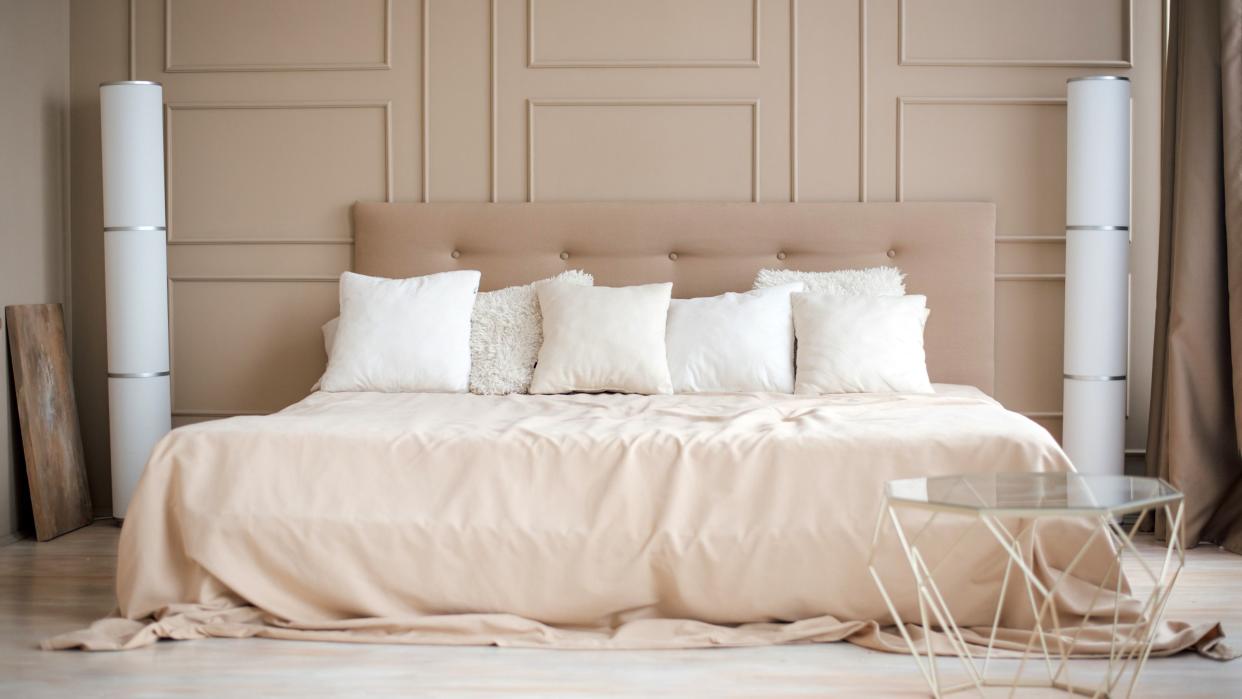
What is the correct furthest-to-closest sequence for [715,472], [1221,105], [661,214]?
[661,214] → [1221,105] → [715,472]

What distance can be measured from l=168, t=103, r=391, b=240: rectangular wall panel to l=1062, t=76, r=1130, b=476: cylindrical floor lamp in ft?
8.48

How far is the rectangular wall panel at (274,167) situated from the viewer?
444 cm

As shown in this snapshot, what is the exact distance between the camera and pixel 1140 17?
4.25 m

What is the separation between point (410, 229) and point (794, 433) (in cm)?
207

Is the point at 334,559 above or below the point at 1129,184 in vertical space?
below

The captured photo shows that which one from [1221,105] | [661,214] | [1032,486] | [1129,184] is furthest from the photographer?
[661,214]

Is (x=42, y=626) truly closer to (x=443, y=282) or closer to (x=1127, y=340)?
(x=443, y=282)

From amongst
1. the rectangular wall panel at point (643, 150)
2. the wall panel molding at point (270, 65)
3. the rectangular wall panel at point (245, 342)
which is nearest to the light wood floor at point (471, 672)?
the rectangular wall panel at point (245, 342)

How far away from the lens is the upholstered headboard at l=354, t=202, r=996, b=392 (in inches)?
167

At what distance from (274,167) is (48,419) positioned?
4.17 ft

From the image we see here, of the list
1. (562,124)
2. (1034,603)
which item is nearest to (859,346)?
(1034,603)

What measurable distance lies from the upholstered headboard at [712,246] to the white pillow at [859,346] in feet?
1.47

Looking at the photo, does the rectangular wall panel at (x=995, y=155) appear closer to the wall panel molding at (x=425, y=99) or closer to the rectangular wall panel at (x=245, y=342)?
the wall panel molding at (x=425, y=99)

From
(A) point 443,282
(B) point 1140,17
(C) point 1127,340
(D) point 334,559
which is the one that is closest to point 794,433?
(D) point 334,559
